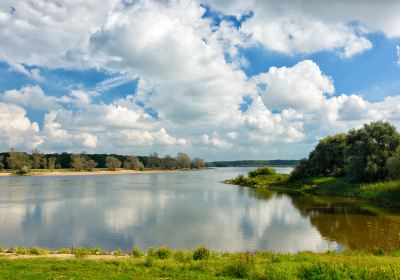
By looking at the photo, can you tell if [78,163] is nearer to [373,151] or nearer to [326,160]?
[326,160]

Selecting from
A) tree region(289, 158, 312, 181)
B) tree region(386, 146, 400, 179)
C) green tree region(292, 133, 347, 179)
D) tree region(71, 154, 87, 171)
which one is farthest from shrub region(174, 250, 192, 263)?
tree region(71, 154, 87, 171)

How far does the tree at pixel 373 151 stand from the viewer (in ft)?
191

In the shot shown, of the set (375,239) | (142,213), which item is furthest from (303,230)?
(142,213)

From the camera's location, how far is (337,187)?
66.7 m

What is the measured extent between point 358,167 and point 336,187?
7916mm

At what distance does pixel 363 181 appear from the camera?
6150 cm

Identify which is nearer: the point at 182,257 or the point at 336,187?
the point at 182,257

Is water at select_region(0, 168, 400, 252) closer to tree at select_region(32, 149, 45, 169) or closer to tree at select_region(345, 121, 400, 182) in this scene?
tree at select_region(345, 121, 400, 182)

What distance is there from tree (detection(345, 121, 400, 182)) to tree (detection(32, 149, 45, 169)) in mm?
161071

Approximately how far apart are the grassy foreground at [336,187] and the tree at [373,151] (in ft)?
7.16

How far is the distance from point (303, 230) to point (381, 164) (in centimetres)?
3316

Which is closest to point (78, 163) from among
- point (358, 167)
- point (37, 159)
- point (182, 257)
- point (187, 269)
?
point (37, 159)

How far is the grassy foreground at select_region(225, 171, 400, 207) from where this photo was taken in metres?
49.8

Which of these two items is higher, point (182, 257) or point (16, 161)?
point (16, 161)
